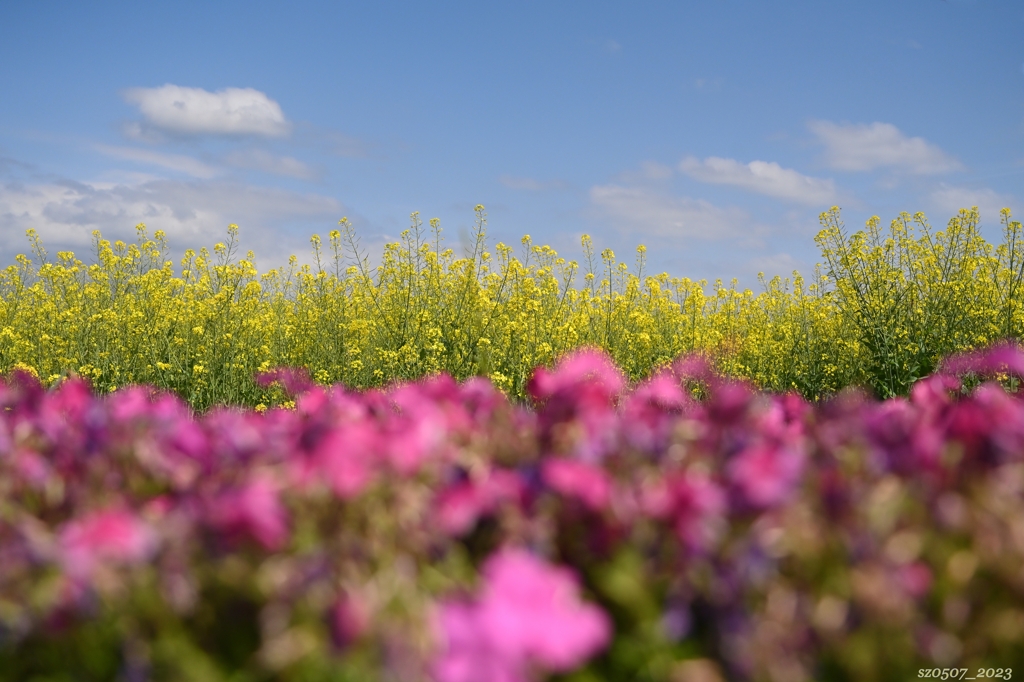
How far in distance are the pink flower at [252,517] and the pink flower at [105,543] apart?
10 cm

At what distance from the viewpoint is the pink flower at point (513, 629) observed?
0.93m

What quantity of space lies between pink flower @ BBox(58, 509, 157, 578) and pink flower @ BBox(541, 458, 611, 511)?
0.57m

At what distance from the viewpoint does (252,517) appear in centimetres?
112

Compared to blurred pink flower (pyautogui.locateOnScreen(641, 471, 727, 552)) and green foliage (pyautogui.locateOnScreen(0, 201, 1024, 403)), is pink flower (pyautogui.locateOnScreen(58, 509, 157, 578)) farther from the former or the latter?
green foliage (pyautogui.locateOnScreen(0, 201, 1024, 403))

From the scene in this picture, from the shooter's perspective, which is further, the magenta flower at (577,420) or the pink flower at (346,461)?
the magenta flower at (577,420)

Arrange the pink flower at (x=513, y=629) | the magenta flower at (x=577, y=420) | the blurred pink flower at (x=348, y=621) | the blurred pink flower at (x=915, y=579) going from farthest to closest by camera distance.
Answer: the magenta flower at (x=577, y=420)
the blurred pink flower at (x=915, y=579)
the blurred pink flower at (x=348, y=621)
the pink flower at (x=513, y=629)

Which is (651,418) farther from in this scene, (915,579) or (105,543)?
(105,543)

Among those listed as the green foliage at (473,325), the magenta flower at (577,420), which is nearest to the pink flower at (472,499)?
the magenta flower at (577,420)

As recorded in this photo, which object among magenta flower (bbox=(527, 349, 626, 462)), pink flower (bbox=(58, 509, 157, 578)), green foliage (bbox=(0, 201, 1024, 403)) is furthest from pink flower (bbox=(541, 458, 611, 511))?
green foliage (bbox=(0, 201, 1024, 403))

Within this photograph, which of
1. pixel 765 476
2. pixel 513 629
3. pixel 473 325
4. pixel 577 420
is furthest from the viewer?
pixel 473 325

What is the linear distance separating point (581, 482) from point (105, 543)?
0.65 meters

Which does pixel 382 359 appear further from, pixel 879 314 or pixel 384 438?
pixel 384 438

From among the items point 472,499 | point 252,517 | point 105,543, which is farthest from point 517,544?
point 105,543

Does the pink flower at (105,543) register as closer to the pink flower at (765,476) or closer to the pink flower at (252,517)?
the pink flower at (252,517)
